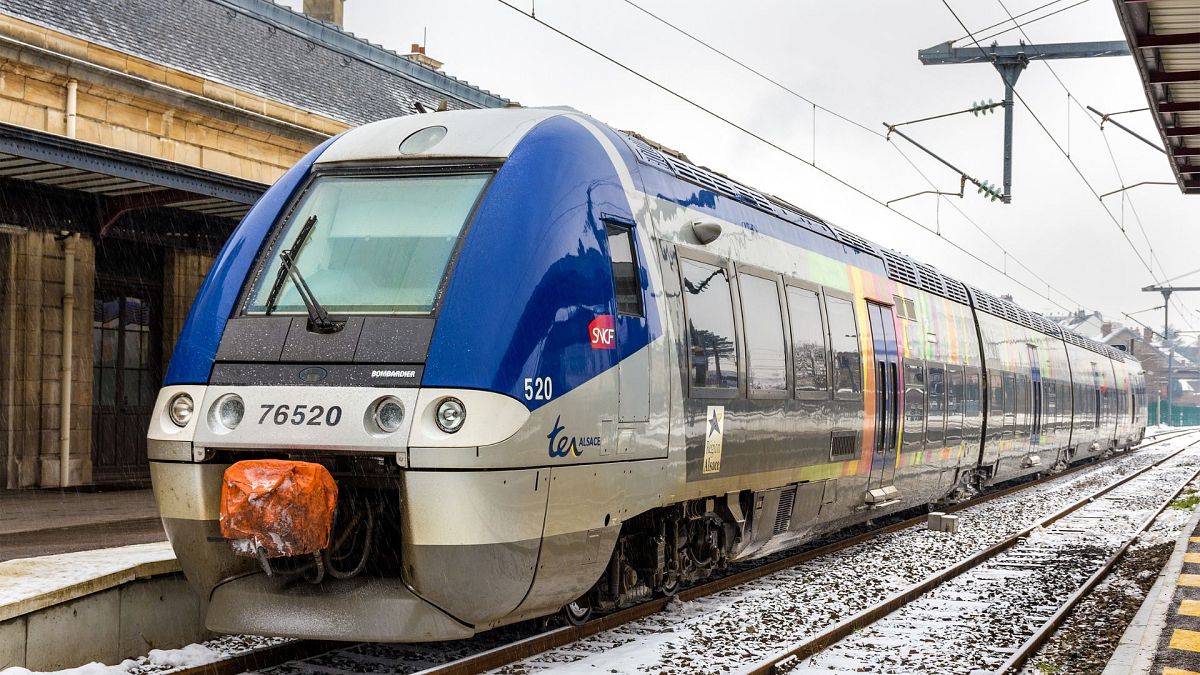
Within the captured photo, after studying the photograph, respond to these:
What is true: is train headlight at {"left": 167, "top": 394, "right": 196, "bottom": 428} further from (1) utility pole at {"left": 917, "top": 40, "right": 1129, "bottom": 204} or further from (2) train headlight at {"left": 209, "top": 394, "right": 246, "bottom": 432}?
(1) utility pole at {"left": 917, "top": 40, "right": 1129, "bottom": 204}

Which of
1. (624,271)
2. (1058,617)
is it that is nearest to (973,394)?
(1058,617)

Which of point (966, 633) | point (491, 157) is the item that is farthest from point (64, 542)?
point (966, 633)

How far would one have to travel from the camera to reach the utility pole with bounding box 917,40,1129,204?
17625 millimetres

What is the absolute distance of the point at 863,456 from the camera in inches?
470

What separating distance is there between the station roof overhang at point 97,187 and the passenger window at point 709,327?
6040 millimetres

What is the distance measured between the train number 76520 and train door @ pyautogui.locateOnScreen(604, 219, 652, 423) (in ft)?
5.46

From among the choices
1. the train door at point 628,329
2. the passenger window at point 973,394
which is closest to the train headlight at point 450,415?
the train door at point 628,329

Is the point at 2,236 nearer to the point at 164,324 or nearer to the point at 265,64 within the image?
the point at 164,324

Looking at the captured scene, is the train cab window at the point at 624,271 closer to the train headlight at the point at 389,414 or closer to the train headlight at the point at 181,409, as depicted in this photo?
the train headlight at the point at 389,414

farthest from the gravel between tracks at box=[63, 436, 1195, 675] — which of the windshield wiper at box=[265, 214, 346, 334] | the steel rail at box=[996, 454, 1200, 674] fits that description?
the windshield wiper at box=[265, 214, 346, 334]

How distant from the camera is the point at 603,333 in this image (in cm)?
701

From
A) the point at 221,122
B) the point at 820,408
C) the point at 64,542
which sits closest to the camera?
the point at 64,542

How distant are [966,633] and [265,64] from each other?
1498cm

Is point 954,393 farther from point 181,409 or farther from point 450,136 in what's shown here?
→ point 181,409
